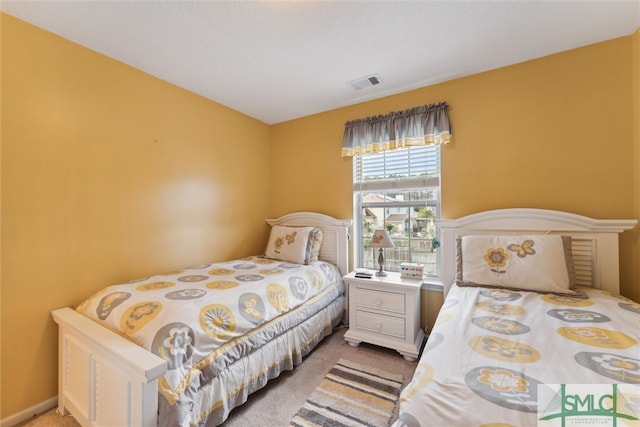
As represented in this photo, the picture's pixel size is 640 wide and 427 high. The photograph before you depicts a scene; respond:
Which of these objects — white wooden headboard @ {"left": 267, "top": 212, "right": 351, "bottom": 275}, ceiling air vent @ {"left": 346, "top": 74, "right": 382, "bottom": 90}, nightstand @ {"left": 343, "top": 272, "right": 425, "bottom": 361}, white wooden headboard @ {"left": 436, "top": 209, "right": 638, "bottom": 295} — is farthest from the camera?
white wooden headboard @ {"left": 267, "top": 212, "right": 351, "bottom": 275}

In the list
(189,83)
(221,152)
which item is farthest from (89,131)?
(221,152)

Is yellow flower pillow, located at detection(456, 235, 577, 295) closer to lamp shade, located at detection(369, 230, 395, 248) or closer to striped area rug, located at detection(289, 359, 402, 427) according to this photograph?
lamp shade, located at detection(369, 230, 395, 248)

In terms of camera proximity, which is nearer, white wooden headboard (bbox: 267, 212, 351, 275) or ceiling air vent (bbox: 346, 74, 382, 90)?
ceiling air vent (bbox: 346, 74, 382, 90)

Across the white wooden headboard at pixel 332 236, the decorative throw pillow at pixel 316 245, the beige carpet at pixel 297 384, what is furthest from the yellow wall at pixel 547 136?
the beige carpet at pixel 297 384

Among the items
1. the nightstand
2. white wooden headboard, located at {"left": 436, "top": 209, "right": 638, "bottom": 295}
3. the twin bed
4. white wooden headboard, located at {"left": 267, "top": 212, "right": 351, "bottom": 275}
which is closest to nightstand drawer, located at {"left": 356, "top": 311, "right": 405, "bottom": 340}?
the nightstand

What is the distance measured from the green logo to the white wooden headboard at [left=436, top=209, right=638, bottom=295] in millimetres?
1467

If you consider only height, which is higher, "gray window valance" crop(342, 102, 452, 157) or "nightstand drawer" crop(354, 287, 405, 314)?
"gray window valance" crop(342, 102, 452, 157)

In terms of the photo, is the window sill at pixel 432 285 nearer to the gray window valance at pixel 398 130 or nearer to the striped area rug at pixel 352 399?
the striped area rug at pixel 352 399

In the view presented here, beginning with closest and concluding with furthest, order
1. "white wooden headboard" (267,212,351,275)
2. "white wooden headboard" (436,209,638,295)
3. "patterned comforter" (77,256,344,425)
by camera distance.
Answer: "patterned comforter" (77,256,344,425), "white wooden headboard" (436,209,638,295), "white wooden headboard" (267,212,351,275)

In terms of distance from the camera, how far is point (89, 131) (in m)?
1.92

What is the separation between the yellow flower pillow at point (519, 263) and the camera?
1719 mm

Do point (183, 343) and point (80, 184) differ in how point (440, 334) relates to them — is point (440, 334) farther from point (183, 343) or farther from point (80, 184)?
point (80, 184)

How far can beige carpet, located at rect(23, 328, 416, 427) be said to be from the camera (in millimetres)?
1565

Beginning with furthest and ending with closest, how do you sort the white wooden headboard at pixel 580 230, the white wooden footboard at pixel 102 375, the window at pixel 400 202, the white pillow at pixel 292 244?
the white pillow at pixel 292 244 < the window at pixel 400 202 < the white wooden headboard at pixel 580 230 < the white wooden footboard at pixel 102 375
